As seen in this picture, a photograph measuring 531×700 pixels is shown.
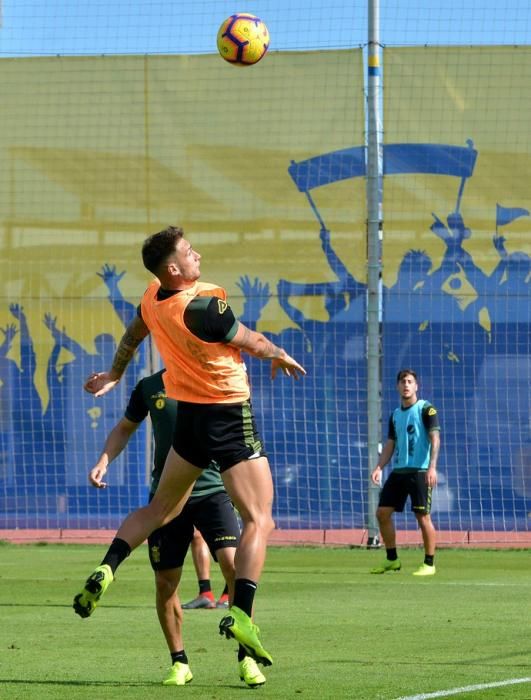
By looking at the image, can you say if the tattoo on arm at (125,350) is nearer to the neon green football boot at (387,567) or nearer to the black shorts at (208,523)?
the black shorts at (208,523)

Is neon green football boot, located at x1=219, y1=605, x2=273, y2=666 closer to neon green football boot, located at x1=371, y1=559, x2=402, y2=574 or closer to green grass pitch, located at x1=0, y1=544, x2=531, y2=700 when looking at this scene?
green grass pitch, located at x1=0, y1=544, x2=531, y2=700

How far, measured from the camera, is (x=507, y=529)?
62.5ft

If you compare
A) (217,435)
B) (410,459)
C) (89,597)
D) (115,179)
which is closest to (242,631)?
(89,597)

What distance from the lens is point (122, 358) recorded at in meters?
8.08

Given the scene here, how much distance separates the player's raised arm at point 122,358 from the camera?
7883 mm

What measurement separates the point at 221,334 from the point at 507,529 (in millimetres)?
12488

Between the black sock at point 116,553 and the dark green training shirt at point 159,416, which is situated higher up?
the dark green training shirt at point 159,416

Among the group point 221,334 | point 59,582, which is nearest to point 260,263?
point 59,582

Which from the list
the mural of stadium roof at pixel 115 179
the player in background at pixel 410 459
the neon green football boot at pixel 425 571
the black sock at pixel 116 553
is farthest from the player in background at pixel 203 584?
the mural of stadium roof at pixel 115 179

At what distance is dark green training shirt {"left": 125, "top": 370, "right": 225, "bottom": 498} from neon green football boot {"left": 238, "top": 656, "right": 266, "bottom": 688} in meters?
2.19

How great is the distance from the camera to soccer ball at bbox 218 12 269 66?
1527cm

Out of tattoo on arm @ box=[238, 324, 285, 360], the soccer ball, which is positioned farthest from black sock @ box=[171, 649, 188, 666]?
the soccer ball

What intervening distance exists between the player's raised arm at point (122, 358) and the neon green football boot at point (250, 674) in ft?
5.47

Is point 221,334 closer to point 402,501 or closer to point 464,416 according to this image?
point 402,501
